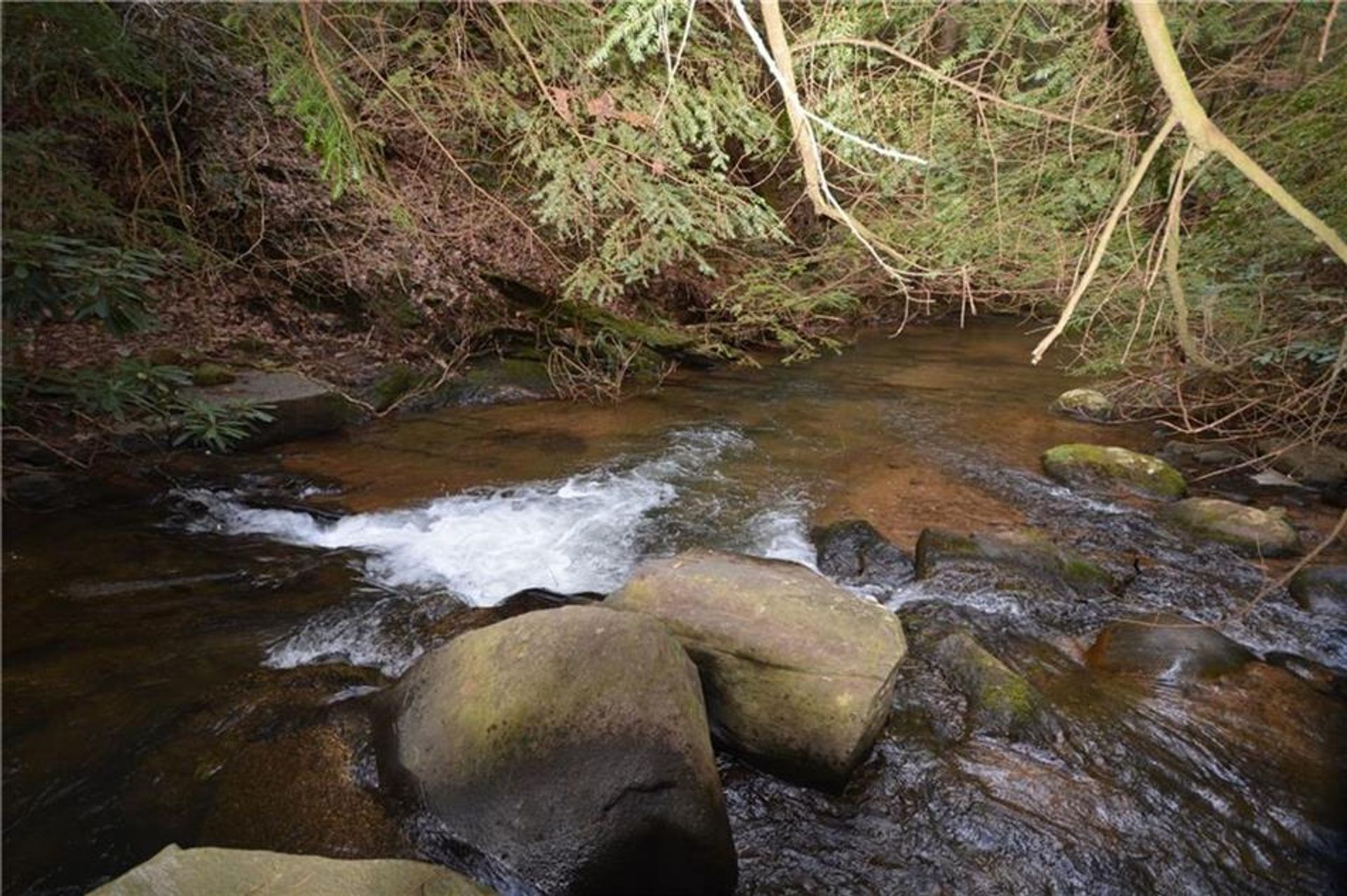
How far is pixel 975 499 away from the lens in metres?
6.39

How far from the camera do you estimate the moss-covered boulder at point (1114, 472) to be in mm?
6547

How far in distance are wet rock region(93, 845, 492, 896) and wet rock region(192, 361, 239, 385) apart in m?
5.86

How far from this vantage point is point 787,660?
3.06 meters

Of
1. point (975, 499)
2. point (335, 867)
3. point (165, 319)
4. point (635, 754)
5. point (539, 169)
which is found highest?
point (539, 169)

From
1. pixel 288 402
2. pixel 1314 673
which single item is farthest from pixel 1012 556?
pixel 288 402

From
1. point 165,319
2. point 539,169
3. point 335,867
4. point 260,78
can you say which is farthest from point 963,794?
point 260,78

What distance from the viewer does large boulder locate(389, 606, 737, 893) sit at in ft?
8.11

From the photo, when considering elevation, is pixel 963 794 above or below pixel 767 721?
below

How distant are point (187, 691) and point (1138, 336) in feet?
30.7

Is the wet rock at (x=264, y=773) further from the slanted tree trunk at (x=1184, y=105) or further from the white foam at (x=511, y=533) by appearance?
the slanted tree trunk at (x=1184, y=105)

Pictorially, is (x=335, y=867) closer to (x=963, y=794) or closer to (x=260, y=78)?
(x=963, y=794)

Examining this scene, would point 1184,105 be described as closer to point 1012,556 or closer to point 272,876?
point 272,876

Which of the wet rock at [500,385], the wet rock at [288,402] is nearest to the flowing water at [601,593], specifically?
the wet rock at [288,402]

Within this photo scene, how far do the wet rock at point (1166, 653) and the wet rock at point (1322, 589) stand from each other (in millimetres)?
1004
